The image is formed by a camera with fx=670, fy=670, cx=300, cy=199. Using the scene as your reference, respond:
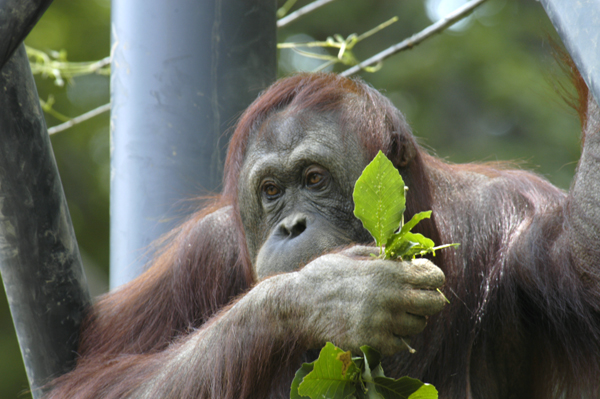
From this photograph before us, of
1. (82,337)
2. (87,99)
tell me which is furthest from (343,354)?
(87,99)

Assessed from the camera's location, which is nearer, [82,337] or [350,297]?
[350,297]

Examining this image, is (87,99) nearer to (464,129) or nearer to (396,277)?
(464,129)

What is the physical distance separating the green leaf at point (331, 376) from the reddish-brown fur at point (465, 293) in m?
0.44

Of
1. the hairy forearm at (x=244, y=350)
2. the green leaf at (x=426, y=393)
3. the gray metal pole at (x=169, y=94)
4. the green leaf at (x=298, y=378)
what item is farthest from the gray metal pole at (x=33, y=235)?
the green leaf at (x=426, y=393)

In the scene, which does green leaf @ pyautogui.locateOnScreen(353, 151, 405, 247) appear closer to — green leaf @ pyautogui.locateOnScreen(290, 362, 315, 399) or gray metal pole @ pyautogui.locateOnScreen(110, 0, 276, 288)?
green leaf @ pyautogui.locateOnScreen(290, 362, 315, 399)

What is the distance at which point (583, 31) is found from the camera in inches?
43.8

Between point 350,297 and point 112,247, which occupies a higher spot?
point 112,247

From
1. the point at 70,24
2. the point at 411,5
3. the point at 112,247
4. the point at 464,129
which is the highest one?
the point at 70,24

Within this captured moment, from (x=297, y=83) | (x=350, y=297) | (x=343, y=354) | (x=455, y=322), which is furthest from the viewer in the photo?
(x=297, y=83)

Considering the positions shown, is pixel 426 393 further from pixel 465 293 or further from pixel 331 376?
pixel 465 293

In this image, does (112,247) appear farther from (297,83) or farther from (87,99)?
(87,99)

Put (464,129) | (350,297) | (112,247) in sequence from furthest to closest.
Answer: (464,129) < (112,247) < (350,297)

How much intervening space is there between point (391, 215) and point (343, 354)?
1.14 feet

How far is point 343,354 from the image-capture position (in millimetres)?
1576
